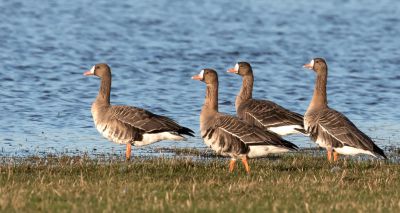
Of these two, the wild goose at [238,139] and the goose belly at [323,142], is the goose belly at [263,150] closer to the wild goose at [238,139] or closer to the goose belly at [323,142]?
the wild goose at [238,139]

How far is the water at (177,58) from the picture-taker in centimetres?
2509

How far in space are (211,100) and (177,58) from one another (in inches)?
876

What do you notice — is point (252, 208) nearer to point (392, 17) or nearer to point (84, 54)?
point (84, 54)

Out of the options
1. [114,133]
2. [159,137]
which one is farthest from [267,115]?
[114,133]

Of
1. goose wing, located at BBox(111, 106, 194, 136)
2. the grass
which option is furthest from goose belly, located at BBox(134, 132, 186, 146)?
the grass

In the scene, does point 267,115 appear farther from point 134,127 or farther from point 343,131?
point 134,127

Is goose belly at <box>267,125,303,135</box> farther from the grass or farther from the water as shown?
the water

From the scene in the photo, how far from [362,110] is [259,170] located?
499 inches

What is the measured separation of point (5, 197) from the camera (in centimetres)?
1204

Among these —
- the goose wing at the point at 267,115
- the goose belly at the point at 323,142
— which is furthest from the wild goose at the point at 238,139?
the goose wing at the point at 267,115

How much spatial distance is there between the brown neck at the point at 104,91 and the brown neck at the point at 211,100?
3.18 metres

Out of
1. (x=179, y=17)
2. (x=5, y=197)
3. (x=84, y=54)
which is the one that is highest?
(x=179, y=17)

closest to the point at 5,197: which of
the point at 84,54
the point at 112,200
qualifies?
the point at 112,200

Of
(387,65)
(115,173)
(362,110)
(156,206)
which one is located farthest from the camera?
(387,65)
